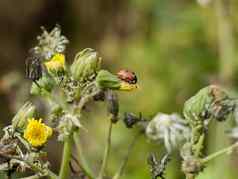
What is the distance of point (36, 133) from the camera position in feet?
5.87

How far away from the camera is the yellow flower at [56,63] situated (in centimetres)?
183

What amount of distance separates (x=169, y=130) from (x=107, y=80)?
0.21 m

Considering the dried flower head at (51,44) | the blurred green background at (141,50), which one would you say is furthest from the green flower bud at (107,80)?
the blurred green background at (141,50)

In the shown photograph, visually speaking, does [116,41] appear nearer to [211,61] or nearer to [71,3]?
[71,3]

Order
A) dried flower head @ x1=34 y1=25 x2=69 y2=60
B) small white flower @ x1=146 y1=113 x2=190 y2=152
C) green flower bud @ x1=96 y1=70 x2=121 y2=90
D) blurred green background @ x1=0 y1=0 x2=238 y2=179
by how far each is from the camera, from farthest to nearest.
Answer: blurred green background @ x1=0 y1=0 x2=238 y2=179 < dried flower head @ x1=34 y1=25 x2=69 y2=60 < small white flower @ x1=146 y1=113 x2=190 y2=152 < green flower bud @ x1=96 y1=70 x2=121 y2=90

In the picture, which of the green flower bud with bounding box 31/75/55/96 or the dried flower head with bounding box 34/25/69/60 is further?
the dried flower head with bounding box 34/25/69/60

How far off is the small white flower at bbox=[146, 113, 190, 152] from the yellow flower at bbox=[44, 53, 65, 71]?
256 mm

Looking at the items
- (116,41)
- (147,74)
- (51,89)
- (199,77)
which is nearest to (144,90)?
(147,74)

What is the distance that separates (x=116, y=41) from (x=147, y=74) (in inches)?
23.5

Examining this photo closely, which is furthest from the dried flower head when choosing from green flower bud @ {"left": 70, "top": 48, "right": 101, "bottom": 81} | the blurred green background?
the blurred green background

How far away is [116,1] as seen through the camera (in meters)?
4.84

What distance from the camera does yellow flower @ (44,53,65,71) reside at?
6.00 ft

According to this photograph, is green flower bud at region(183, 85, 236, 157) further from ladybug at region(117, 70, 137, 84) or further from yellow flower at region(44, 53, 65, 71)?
yellow flower at region(44, 53, 65, 71)

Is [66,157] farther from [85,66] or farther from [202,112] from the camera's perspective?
[202,112]
